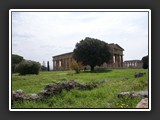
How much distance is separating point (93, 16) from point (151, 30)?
40.5 inches

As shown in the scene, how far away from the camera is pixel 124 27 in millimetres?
4789

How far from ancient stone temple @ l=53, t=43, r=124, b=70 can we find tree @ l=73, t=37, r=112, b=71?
0.24 ft

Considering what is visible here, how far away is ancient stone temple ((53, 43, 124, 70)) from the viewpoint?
4.78 metres

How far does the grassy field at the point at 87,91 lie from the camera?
463 centimetres

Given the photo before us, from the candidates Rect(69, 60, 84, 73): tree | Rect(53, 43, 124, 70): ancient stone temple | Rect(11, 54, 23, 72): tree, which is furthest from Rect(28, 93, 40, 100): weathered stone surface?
Rect(69, 60, 84, 73): tree

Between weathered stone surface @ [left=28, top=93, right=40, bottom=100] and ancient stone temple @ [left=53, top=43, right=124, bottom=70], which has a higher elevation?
ancient stone temple @ [left=53, top=43, right=124, bottom=70]

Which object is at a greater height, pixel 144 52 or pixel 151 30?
pixel 151 30

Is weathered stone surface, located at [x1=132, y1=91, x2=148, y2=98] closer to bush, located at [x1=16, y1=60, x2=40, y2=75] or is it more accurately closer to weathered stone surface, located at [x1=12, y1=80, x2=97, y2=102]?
weathered stone surface, located at [x1=12, y1=80, x2=97, y2=102]

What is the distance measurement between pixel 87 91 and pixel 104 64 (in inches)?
22.5

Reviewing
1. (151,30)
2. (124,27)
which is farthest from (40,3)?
(151,30)

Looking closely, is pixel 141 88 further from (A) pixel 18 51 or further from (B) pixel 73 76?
(A) pixel 18 51

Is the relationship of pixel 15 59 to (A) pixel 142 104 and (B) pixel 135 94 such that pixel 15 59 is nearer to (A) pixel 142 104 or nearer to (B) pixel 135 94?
(B) pixel 135 94

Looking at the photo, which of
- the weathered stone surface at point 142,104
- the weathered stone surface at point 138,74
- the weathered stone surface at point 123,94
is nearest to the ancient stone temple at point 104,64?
the weathered stone surface at point 138,74

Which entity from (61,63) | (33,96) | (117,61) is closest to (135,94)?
(117,61)
